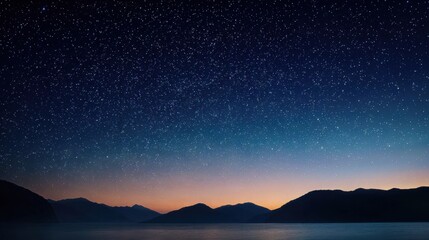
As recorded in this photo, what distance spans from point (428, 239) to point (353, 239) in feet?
37.7

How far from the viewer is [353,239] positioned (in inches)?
2394

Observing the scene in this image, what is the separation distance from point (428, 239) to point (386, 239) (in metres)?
6.43

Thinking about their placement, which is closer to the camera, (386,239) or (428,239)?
(428,239)

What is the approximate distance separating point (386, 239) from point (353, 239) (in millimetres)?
5293

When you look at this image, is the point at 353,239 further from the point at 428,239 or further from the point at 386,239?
the point at 428,239

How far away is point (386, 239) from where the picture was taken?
193ft

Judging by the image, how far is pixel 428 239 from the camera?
54594mm

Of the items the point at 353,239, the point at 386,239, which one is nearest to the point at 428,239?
the point at 386,239

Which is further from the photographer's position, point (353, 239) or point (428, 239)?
point (353, 239)
